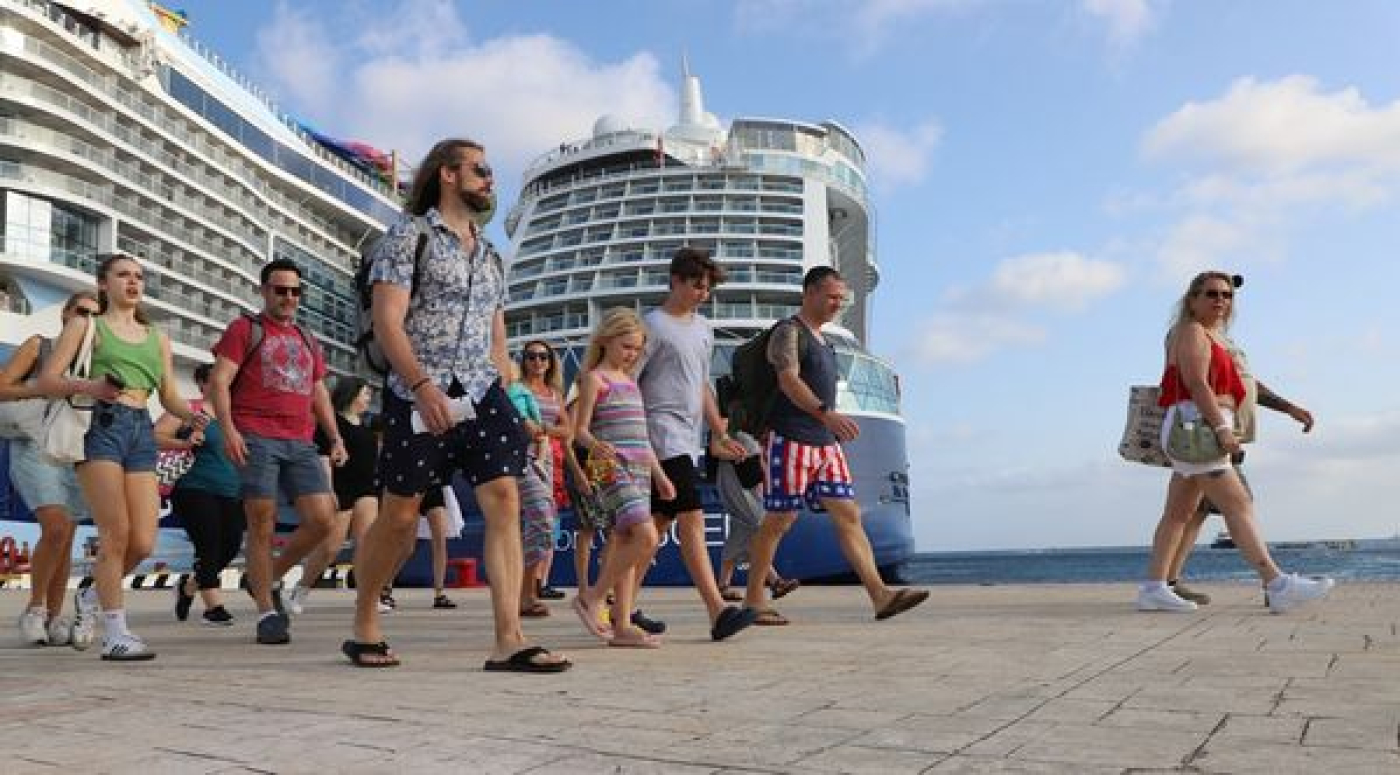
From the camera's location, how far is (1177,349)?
5234 millimetres

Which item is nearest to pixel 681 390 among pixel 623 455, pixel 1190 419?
pixel 623 455

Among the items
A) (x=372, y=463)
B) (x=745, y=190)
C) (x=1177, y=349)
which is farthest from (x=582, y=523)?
(x=745, y=190)

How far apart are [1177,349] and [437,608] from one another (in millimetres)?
4852

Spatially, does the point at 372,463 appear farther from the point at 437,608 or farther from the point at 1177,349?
the point at 1177,349

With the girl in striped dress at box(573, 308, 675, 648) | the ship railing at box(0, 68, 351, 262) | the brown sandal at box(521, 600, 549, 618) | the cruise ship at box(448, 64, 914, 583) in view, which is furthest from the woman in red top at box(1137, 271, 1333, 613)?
the ship railing at box(0, 68, 351, 262)

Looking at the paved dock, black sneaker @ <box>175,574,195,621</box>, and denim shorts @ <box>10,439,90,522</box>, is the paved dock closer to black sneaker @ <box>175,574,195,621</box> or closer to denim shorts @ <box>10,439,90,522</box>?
denim shorts @ <box>10,439,90,522</box>

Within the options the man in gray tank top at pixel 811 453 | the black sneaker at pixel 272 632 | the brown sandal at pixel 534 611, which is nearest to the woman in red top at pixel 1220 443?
the man in gray tank top at pixel 811 453

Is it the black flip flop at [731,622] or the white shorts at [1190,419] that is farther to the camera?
the white shorts at [1190,419]

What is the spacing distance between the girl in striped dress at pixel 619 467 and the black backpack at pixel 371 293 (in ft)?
3.21

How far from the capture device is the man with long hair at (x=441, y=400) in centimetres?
337

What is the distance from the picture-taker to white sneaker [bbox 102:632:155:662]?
3840 mm

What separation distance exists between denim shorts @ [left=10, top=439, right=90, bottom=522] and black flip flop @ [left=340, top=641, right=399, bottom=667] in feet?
6.02

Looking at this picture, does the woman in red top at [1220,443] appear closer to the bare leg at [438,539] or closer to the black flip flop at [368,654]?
the black flip flop at [368,654]

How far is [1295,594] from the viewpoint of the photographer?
5.00 meters
